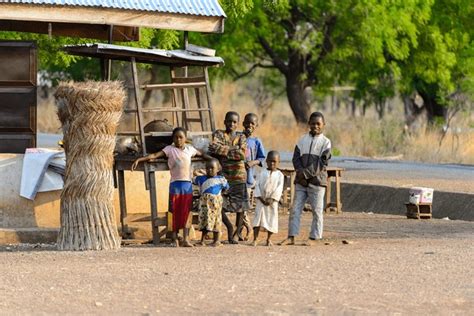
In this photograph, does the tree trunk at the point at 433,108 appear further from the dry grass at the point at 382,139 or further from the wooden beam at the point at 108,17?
the wooden beam at the point at 108,17

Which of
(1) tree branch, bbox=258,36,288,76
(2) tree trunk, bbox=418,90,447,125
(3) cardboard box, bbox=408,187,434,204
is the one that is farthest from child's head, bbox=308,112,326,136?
(2) tree trunk, bbox=418,90,447,125

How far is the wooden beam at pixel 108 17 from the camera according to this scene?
15.4 meters

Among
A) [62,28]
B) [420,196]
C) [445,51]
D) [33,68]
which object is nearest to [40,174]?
[33,68]

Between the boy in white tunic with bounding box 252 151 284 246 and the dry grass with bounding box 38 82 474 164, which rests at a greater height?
the dry grass with bounding box 38 82 474 164

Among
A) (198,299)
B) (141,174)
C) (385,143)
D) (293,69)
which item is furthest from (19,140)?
(293,69)

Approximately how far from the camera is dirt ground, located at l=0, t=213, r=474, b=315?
10.1 metres

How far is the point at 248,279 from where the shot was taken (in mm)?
11492

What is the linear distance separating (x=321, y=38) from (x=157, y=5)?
77.1 feet

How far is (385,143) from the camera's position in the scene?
A: 3691cm

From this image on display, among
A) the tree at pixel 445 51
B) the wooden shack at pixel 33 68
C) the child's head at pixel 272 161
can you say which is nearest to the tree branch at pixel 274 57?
the tree at pixel 445 51

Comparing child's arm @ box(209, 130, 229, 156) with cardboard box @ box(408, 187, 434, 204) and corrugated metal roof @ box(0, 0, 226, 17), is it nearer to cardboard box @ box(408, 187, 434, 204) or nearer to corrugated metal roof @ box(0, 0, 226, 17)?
corrugated metal roof @ box(0, 0, 226, 17)

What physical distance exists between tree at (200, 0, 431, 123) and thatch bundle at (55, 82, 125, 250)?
2201 centimetres

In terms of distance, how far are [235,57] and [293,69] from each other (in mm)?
2344

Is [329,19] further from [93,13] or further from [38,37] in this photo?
[93,13]
